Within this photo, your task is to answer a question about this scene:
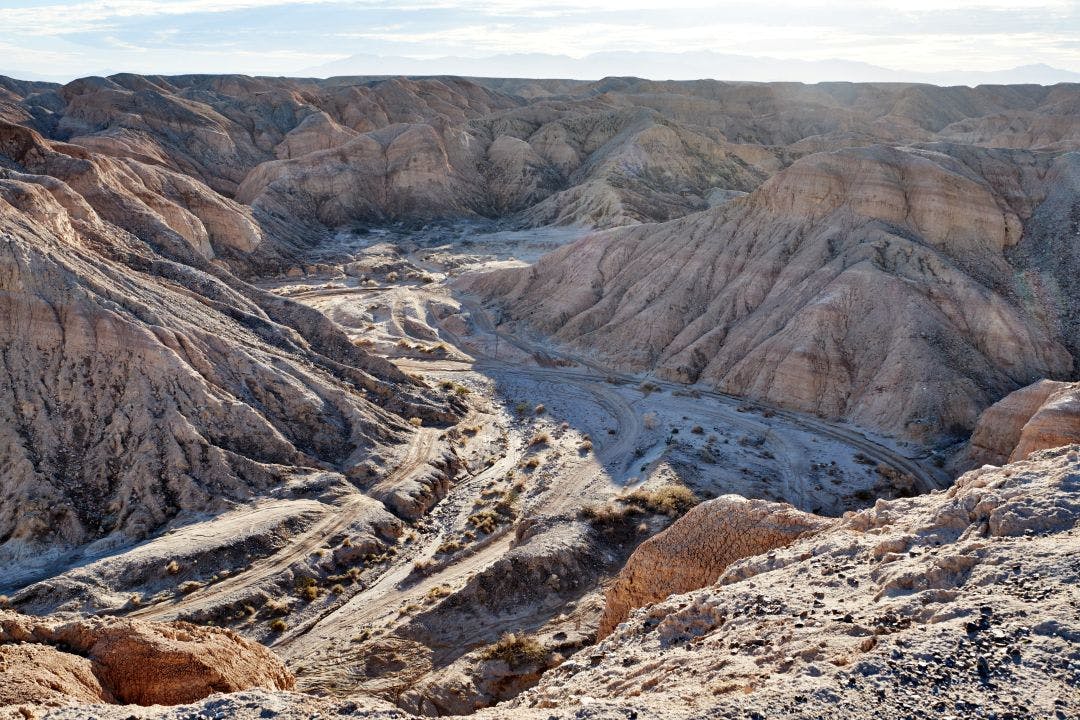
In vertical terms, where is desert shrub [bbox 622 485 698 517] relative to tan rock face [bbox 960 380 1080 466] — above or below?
below

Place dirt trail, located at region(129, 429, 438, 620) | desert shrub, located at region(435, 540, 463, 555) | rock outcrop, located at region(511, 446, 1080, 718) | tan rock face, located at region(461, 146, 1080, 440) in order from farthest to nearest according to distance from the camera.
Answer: tan rock face, located at region(461, 146, 1080, 440), desert shrub, located at region(435, 540, 463, 555), dirt trail, located at region(129, 429, 438, 620), rock outcrop, located at region(511, 446, 1080, 718)

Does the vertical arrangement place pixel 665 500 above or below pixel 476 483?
above

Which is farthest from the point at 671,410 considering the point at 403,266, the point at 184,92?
the point at 184,92

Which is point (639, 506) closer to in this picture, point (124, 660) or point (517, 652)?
point (517, 652)

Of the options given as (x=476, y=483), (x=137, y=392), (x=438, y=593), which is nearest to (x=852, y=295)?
(x=476, y=483)

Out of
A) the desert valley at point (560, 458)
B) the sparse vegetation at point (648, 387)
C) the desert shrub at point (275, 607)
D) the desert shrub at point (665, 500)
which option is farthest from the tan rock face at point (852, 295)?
the desert shrub at point (275, 607)

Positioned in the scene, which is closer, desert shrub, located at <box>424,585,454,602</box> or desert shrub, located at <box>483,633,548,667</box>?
desert shrub, located at <box>483,633,548,667</box>

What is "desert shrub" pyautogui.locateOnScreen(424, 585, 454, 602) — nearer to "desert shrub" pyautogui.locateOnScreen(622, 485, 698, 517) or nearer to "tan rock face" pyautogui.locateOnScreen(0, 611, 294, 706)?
"desert shrub" pyautogui.locateOnScreen(622, 485, 698, 517)

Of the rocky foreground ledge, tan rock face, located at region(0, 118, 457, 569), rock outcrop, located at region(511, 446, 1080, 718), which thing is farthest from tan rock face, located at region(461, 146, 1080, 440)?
rock outcrop, located at region(511, 446, 1080, 718)
